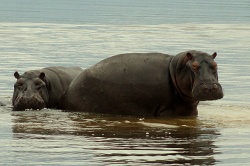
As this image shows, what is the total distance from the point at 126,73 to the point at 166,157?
3985mm

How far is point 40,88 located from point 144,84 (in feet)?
5.71

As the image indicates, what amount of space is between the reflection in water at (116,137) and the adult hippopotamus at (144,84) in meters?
0.28

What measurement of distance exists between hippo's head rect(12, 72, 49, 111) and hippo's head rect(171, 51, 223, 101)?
212 centimetres

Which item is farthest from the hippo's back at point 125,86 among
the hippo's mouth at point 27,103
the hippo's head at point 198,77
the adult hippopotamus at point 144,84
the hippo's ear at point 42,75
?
the hippo's ear at point 42,75

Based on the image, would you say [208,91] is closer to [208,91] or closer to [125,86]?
[208,91]

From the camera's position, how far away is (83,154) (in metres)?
10.3

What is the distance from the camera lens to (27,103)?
1411 cm

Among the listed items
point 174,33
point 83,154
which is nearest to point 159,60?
point 83,154

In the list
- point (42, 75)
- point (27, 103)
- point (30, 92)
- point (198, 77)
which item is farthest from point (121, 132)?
point (42, 75)

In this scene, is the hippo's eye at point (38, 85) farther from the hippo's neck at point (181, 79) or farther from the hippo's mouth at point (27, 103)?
the hippo's neck at point (181, 79)

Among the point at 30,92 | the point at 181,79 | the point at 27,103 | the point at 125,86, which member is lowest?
the point at 27,103

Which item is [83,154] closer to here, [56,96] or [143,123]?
[143,123]

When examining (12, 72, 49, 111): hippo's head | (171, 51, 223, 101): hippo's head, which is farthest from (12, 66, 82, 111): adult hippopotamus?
(171, 51, 223, 101): hippo's head

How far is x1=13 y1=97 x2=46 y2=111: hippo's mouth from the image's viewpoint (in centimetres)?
1409
